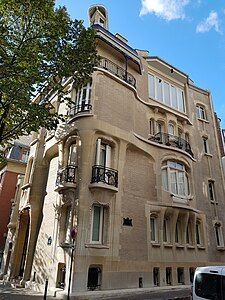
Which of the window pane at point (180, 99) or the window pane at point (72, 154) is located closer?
the window pane at point (72, 154)

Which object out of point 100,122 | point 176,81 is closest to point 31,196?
point 100,122

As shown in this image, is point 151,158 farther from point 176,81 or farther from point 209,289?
point 209,289

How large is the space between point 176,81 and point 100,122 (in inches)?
446

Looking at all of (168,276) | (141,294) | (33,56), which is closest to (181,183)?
(168,276)

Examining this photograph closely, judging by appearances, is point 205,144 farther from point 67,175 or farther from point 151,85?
point 67,175

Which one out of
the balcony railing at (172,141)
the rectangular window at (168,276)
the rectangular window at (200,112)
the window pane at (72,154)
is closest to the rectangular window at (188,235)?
the rectangular window at (168,276)

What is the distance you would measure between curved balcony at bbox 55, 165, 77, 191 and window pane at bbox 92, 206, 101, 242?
1726mm

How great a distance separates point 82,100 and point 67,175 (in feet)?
16.2

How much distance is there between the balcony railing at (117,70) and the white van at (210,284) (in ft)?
42.8

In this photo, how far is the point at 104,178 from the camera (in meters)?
13.7

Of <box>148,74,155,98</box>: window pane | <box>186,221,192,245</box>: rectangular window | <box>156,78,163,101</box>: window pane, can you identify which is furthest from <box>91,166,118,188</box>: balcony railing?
<box>156,78,163,101</box>: window pane

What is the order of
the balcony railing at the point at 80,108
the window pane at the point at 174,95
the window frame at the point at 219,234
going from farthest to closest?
the window pane at the point at 174,95 < the window frame at the point at 219,234 < the balcony railing at the point at 80,108

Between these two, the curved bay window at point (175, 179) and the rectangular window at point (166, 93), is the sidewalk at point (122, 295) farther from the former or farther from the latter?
the rectangular window at point (166, 93)

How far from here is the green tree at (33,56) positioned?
10977 mm
